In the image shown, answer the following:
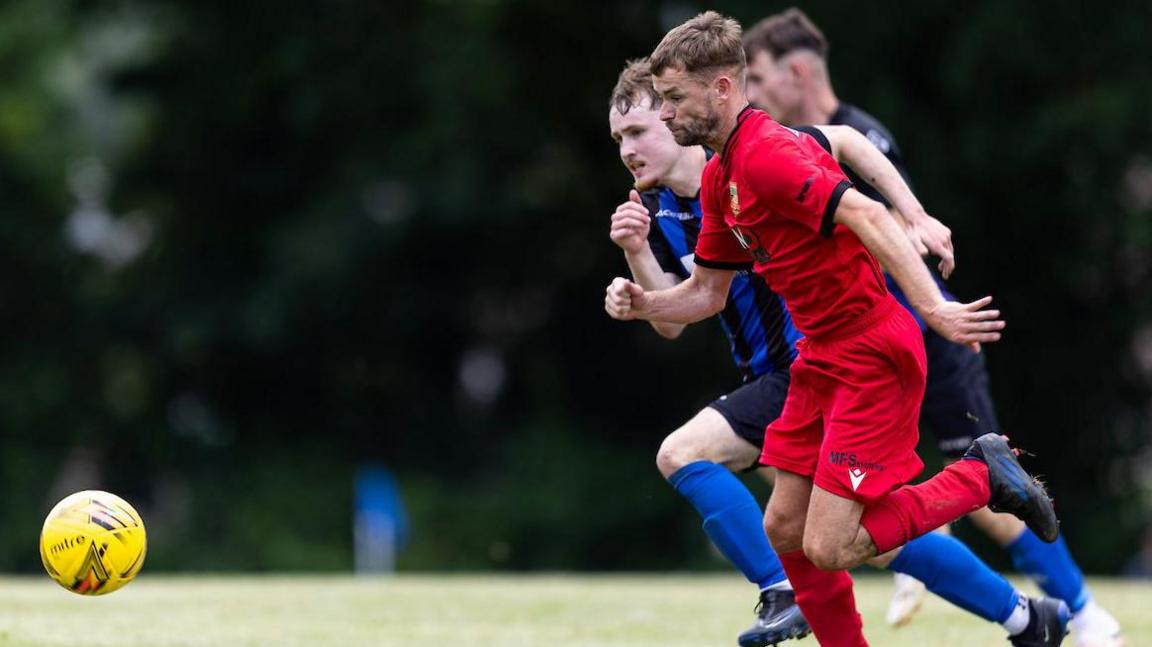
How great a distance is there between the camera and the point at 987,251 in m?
17.7

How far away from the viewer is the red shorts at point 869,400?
510 cm

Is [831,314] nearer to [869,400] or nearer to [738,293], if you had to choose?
[869,400]

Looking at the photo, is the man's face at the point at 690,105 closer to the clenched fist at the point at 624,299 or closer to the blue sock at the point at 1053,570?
the clenched fist at the point at 624,299

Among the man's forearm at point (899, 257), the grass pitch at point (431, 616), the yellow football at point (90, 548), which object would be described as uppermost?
the man's forearm at point (899, 257)

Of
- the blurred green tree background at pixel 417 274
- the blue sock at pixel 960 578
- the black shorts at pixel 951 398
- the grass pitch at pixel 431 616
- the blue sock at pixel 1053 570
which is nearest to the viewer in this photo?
the blue sock at pixel 960 578

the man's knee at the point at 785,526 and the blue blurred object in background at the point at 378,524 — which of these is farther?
the blue blurred object in background at the point at 378,524

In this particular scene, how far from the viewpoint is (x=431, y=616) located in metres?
8.66

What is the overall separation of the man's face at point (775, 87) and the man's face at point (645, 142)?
4.27 ft

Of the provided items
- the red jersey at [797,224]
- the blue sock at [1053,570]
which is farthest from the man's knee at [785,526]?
the blue sock at [1053,570]

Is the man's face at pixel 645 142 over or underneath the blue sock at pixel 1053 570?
over

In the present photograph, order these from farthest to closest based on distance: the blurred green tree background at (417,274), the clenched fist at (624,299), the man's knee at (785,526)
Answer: the blurred green tree background at (417,274)
the clenched fist at (624,299)
the man's knee at (785,526)

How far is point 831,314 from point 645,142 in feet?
4.12

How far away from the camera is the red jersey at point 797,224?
5.00 m

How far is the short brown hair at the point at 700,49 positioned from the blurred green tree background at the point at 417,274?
11135 millimetres
